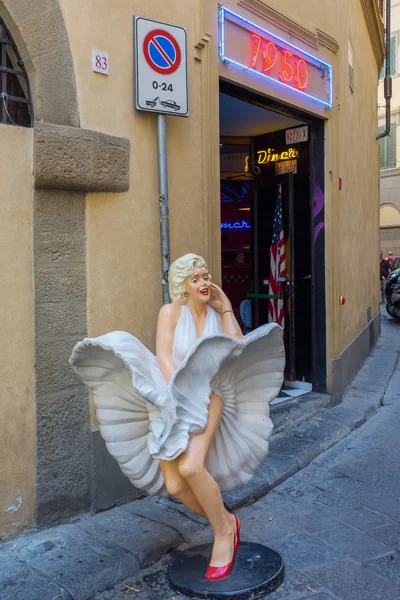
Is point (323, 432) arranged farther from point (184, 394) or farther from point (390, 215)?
point (390, 215)

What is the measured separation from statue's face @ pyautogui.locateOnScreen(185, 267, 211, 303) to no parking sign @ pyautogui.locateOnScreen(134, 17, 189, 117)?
1.55 metres

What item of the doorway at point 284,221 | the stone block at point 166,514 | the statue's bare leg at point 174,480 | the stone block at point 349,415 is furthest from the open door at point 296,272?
the statue's bare leg at point 174,480

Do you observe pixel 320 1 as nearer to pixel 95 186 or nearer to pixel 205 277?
pixel 95 186

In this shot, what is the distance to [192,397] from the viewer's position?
2.86 meters

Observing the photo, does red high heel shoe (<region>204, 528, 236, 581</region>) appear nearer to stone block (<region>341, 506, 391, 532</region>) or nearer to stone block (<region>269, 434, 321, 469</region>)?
stone block (<region>341, 506, 391, 532</region>)

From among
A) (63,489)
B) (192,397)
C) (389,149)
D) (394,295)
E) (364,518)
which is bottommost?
(364,518)

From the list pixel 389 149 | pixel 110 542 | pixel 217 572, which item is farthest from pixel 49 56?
pixel 389 149

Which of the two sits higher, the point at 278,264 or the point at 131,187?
the point at 131,187

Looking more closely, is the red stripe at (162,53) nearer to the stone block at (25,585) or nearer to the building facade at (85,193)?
the building facade at (85,193)

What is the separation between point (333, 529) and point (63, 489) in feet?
5.77

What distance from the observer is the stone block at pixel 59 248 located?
3.60 metres

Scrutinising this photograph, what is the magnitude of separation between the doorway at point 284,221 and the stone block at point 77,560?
343 centimetres

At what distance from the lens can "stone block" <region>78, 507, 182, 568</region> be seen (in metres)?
3.42

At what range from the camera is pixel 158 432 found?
2.88 metres
